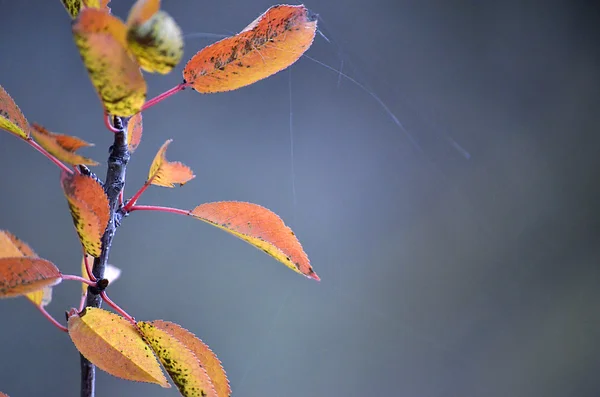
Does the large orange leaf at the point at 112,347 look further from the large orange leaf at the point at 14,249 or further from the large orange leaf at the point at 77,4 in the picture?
the large orange leaf at the point at 77,4

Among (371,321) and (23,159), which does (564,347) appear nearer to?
(371,321)

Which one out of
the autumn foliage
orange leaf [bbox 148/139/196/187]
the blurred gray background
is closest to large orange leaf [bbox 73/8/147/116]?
the autumn foliage

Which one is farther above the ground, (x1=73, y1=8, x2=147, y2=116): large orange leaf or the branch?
(x1=73, y1=8, x2=147, y2=116): large orange leaf

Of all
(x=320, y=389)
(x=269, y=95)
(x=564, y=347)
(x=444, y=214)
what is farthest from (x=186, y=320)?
(x=564, y=347)

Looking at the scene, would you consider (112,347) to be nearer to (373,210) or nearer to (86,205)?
(86,205)

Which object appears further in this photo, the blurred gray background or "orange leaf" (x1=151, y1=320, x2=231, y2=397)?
the blurred gray background

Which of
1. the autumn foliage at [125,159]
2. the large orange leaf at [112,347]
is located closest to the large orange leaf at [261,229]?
the autumn foliage at [125,159]

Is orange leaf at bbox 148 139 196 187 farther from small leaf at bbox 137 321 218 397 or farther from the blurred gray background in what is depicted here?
the blurred gray background

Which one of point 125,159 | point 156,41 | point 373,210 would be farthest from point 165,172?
point 373,210
